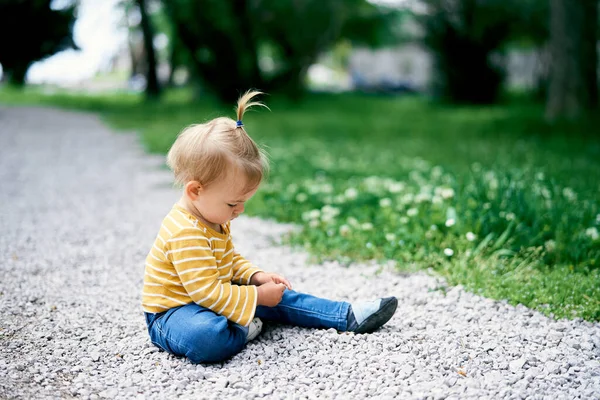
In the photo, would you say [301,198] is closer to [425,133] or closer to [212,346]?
[212,346]

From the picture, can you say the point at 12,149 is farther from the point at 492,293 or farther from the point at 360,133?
the point at 492,293

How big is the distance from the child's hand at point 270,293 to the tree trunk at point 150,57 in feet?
69.5

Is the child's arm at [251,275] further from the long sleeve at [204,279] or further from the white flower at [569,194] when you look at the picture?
the white flower at [569,194]

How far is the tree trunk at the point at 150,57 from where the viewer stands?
22.2 meters

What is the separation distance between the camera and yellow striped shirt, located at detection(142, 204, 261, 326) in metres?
2.73

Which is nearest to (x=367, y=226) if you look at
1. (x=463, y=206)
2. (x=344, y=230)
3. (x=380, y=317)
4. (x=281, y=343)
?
(x=344, y=230)

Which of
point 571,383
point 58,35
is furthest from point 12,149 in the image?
point 58,35

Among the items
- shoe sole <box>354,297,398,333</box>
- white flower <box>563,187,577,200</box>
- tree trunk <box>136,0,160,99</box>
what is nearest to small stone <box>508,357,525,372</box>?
shoe sole <box>354,297,398,333</box>

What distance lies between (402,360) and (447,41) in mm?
21401

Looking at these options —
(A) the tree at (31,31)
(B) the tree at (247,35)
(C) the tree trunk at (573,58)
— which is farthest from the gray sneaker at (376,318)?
(A) the tree at (31,31)

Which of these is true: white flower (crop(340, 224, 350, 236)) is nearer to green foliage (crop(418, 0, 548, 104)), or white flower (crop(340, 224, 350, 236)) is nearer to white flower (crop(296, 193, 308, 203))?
white flower (crop(296, 193, 308, 203))

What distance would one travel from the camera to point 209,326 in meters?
2.72

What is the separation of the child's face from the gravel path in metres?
0.70

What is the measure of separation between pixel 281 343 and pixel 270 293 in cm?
29
